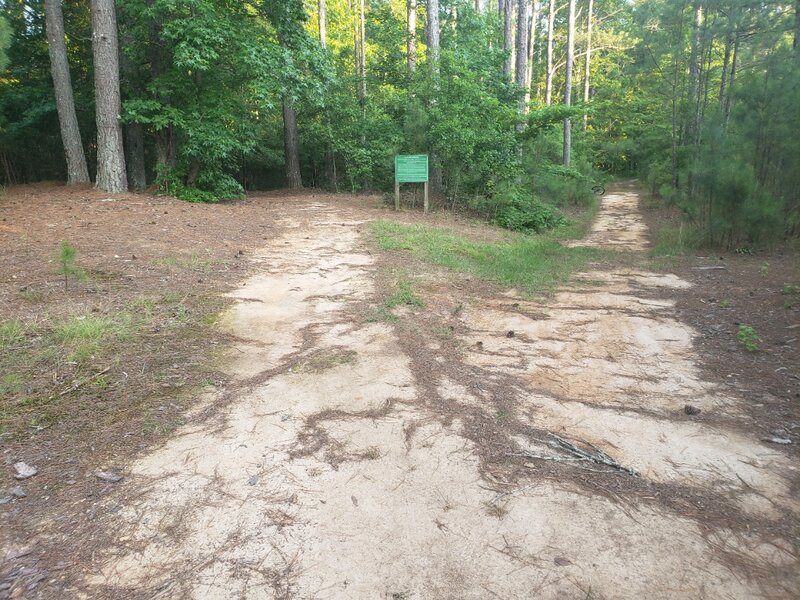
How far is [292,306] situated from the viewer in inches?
222

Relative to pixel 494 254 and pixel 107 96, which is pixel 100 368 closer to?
pixel 494 254

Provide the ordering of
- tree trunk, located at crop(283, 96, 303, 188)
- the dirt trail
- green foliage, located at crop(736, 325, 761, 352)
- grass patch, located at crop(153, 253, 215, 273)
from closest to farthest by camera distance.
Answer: the dirt trail → green foliage, located at crop(736, 325, 761, 352) → grass patch, located at crop(153, 253, 215, 273) → tree trunk, located at crop(283, 96, 303, 188)

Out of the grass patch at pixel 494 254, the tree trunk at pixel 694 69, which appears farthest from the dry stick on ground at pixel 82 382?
the tree trunk at pixel 694 69

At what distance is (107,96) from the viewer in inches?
436

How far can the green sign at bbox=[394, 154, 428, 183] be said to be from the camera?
1223 centimetres

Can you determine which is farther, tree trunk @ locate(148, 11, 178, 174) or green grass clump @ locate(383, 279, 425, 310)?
tree trunk @ locate(148, 11, 178, 174)

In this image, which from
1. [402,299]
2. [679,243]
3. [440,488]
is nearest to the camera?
[440,488]

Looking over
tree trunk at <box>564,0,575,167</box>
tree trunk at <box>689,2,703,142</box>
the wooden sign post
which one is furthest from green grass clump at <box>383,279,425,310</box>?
tree trunk at <box>564,0,575,167</box>

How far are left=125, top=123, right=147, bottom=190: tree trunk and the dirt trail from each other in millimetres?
12807

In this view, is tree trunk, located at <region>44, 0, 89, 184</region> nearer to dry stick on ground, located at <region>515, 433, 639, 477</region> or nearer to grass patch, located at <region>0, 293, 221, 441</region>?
grass patch, located at <region>0, 293, 221, 441</region>

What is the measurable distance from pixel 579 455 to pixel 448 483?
819 mm

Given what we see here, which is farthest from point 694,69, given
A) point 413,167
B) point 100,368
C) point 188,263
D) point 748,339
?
point 100,368

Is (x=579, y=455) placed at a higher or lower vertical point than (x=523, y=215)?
lower

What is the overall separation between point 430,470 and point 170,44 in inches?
499
